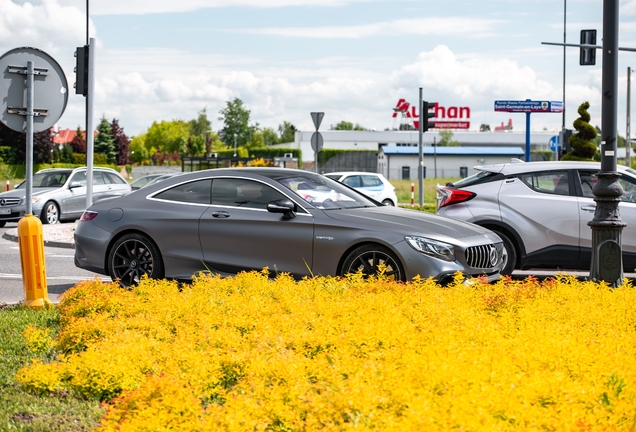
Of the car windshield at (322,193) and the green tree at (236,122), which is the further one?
the green tree at (236,122)

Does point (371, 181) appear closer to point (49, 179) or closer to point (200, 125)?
Answer: point (49, 179)

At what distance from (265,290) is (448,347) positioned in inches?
115

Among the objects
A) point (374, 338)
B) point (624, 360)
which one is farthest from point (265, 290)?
point (624, 360)

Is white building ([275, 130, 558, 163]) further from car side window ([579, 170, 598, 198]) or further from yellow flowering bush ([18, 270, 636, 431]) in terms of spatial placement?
yellow flowering bush ([18, 270, 636, 431])

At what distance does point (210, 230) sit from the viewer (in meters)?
9.22

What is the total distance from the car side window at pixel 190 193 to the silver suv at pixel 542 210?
3475 mm

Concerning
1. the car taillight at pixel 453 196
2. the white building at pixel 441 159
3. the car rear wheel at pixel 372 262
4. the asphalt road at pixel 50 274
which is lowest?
the asphalt road at pixel 50 274

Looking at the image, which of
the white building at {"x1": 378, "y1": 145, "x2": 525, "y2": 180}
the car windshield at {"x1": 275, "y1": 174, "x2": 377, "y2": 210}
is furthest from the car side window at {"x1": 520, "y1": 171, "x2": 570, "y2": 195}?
the white building at {"x1": 378, "y1": 145, "x2": 525, "y2": 180}

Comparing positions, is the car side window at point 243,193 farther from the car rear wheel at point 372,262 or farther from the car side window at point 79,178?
the car side window at point 79,178

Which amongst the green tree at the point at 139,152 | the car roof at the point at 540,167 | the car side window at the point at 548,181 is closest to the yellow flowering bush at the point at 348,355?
the car side window at the point at 548,181

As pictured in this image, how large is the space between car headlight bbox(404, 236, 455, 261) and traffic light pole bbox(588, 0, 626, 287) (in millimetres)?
1532

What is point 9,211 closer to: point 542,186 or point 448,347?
point 542,186

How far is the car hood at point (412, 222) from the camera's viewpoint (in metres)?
8.32

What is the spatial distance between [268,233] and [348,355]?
4.37 metres
